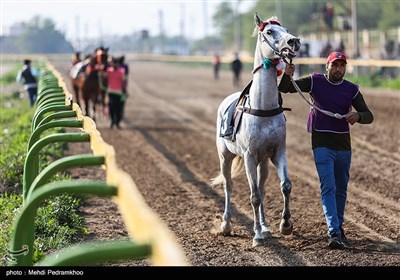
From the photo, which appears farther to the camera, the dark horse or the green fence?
the dark horse

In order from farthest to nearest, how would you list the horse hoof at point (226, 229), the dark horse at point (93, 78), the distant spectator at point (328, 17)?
the distant spectator at point (328, 17) < the dark horse at point (93, 78) < the horse hoof at point (226, 229)

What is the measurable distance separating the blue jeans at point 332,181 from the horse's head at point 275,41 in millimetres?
1000

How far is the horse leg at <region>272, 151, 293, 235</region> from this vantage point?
7.88 meters

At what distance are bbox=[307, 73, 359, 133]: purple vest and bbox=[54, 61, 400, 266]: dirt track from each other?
1120 mm

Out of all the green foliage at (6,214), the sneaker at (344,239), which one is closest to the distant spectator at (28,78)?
the green foliage at (6,214)

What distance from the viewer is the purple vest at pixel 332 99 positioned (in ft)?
25.6

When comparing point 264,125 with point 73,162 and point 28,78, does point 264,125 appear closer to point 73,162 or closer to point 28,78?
point 73,162

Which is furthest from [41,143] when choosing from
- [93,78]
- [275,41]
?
[93,78]

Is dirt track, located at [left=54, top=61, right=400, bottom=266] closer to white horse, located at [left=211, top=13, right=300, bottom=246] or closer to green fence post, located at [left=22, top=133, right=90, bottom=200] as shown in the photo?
→ white horse, located at [left=211, top=13, right=300, bottom=246]

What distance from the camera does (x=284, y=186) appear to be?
7871mm

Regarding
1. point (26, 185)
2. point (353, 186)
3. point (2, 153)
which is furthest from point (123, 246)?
point (2, 153)

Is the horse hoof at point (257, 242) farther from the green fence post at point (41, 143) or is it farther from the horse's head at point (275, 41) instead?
the green fence post at point (41, 143)

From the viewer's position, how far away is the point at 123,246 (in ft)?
11.6


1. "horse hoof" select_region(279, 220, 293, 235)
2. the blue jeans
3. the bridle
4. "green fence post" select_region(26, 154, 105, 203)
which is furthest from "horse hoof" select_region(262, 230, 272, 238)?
"green fence post" select_region(26, 154, 105, 203)
